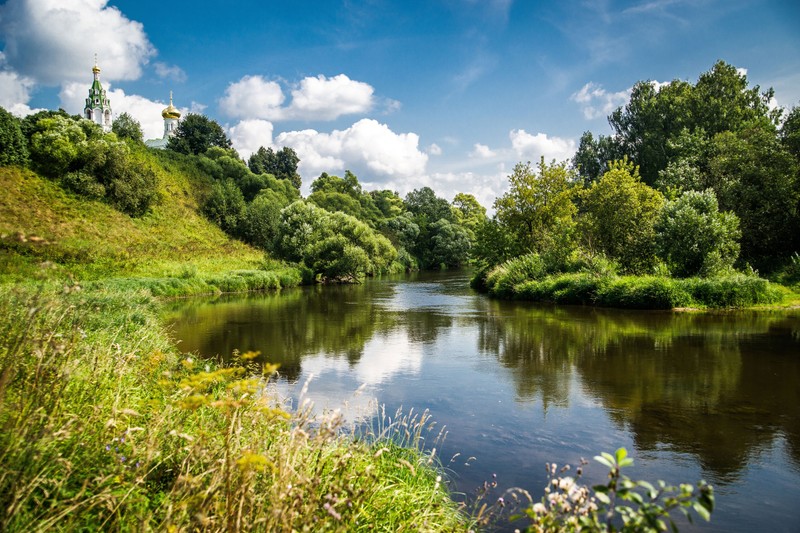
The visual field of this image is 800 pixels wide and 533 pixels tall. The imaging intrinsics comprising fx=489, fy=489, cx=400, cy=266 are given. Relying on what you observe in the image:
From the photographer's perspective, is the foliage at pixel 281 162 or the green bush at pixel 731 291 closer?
the green bush at pixel 731 291

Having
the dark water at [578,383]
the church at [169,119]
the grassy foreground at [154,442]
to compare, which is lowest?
the dark water at [578,383]

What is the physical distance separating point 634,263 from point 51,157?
4365 centimetres

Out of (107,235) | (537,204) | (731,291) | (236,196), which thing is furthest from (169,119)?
(731,291)

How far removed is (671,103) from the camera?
54031 mm

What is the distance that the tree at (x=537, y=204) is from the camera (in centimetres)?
3153

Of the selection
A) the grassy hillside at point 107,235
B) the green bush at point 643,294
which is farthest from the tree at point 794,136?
the grassy hillside at point 107,235

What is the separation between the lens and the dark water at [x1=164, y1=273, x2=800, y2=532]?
6184 mm

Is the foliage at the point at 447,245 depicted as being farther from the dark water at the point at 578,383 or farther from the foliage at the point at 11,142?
the dark water at the point at 578,383

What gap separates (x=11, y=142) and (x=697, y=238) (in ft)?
157

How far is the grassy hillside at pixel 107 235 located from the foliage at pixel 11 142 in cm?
96

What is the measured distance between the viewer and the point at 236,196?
55.3 m

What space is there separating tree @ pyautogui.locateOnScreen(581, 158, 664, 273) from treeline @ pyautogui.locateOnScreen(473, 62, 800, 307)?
0.05m

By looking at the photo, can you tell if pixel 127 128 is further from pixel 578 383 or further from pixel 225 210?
pixel 578 383

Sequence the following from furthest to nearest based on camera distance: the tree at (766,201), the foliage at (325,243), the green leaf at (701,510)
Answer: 1. the foliage at (325,243)
2. the tree at (766,201)
3. the green leaf at (701,510)
